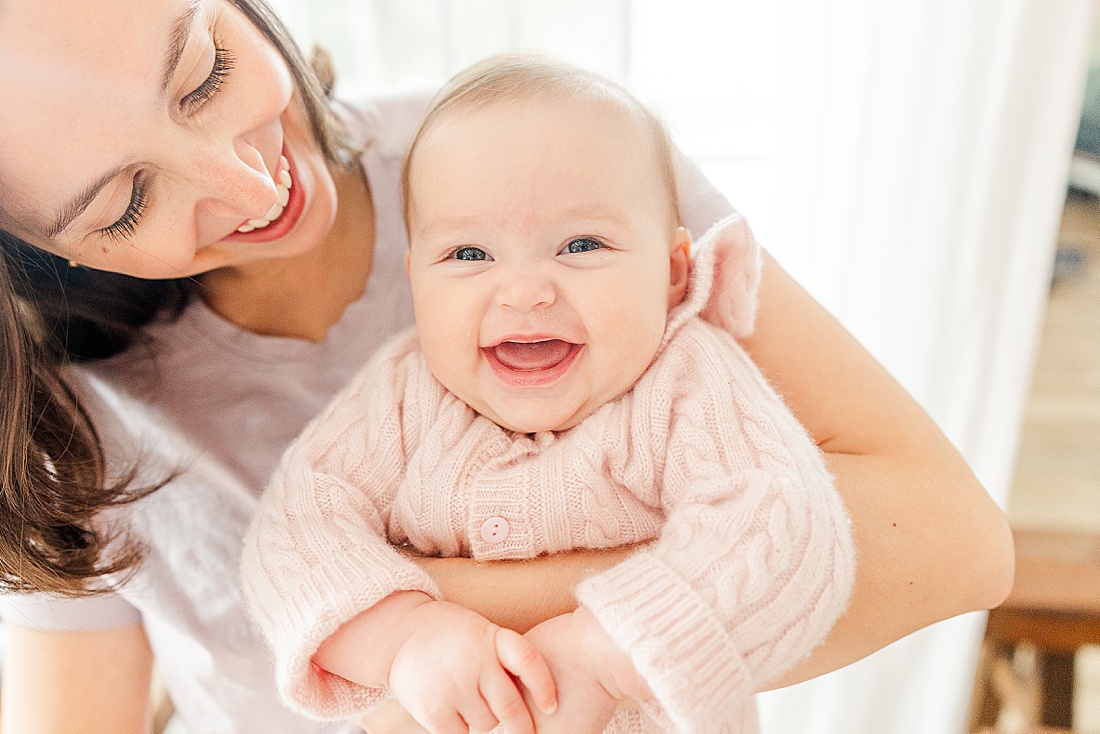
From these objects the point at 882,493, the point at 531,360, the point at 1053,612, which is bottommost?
the point at 1053,612

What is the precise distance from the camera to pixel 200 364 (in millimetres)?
1188

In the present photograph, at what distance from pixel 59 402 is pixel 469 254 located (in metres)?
0.57

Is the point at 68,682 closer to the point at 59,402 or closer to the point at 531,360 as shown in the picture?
the point at 59,402

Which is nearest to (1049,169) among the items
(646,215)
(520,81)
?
(646,215)

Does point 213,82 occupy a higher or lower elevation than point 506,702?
higher

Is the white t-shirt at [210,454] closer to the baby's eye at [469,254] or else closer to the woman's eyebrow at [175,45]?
the baby's eye at [469,254]

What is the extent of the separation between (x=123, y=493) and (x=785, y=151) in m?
1.46


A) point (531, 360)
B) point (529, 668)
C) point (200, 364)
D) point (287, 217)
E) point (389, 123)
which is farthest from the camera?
point (389, 123)

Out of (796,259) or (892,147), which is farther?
(796,259)

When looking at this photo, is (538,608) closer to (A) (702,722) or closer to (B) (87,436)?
(A) (702,722)

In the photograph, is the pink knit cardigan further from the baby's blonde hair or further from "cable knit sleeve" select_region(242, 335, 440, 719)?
the baby's blonde hair

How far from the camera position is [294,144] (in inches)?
43.8

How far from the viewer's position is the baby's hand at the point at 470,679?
2.50 feet

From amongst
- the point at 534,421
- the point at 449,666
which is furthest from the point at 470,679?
the point at 534,421
